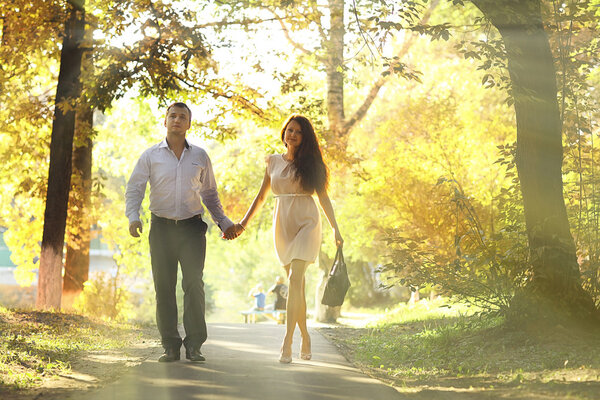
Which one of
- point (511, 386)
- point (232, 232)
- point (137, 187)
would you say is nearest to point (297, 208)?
point (232, 232)

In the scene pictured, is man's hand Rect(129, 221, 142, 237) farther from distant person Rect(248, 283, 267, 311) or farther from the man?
distant person Rect(248, 283, 267, 311)

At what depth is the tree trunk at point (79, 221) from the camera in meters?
16.5

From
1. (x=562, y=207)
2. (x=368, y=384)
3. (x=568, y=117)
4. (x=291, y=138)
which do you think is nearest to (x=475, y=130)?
(x=568, y=117)

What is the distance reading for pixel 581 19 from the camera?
998cm

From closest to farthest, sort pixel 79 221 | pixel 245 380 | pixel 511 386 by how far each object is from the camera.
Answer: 1. pixel 511 386
2. pixel 245 380
3. pixel 79 221

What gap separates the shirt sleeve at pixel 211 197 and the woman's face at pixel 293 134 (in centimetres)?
84

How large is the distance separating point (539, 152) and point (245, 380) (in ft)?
14.0

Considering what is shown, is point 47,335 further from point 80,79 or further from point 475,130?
point 475,130

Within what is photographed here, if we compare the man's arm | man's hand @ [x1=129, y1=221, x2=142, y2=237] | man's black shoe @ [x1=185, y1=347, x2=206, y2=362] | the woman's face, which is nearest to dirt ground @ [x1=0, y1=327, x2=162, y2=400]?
man's black shoe @ [x1=185, y1=347, x2=206, y2=362]

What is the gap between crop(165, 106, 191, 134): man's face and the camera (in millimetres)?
7699

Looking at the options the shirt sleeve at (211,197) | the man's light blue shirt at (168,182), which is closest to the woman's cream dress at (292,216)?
the shirt sleeve at (211,197)

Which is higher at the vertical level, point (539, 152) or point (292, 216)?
point (539, 152)

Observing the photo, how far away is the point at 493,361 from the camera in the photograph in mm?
8039

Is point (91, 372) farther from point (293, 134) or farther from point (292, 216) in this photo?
point (293, 134)
